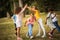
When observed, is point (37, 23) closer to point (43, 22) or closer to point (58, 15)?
point (43, 22)

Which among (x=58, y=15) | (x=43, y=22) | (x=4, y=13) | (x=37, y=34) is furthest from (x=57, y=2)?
(x=4, y=13)

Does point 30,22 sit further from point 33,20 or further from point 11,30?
point 11,30

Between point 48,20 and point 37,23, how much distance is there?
20cm

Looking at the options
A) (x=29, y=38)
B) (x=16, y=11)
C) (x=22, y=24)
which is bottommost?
(x=29, y=38)

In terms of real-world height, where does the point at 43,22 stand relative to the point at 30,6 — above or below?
below

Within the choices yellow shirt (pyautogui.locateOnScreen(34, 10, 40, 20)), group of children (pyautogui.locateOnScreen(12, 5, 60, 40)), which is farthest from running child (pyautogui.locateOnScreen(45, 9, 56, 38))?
yellow shirt (pyautogui.locateOnScreen(34, 10, 40, 20))

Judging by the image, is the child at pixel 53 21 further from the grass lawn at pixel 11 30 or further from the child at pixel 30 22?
the child at pixel 30 22

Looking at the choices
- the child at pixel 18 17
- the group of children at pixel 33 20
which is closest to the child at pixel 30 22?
the group of children at pixel 33 20

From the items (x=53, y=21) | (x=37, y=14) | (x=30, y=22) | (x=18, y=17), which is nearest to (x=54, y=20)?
(x=53, y=21)

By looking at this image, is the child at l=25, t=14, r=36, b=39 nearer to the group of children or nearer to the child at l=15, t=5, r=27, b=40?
the group of children

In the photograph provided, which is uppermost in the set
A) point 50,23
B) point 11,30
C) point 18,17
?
point 18,17

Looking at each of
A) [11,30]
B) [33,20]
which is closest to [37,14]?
[33,20]

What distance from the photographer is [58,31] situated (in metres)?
3.25

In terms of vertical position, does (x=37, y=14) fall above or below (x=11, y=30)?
above
